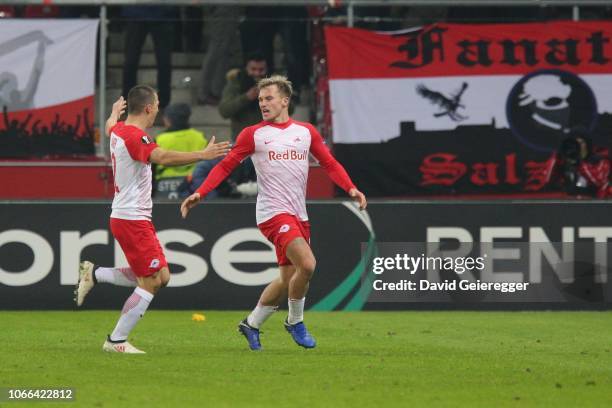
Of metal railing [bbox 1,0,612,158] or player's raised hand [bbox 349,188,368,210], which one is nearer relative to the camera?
player's raised hand [bbox 349,188,368,210]

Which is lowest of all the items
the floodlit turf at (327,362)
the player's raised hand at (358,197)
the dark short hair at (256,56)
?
the floodlit turf at (327,362)

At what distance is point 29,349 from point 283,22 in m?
8.36

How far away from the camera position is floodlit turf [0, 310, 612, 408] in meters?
8.38

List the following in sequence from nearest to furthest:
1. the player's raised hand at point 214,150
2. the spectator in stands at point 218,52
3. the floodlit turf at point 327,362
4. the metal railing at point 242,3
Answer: the floodlit turf at point 327,362 < the player's raised hand at point 214,150 < the metal railing at point 242,3 < the spectator in stands at point 218,52

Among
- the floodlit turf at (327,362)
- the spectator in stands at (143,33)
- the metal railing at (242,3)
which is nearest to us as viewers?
the floodlit turf at (327,362)

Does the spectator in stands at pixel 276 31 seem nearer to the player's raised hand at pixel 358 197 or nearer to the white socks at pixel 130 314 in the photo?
the player's raised hand at pixel 358 197

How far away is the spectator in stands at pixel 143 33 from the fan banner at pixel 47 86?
81 cm

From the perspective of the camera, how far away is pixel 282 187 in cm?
1095

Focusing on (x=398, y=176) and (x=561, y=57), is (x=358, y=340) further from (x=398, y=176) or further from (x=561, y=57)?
(x=561, y=57)

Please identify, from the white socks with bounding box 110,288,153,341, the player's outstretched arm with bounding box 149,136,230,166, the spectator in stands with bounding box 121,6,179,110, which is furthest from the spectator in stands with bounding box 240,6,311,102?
the white socks with bounding box 110,288,153,341

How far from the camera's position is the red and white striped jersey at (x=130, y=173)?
10.5m

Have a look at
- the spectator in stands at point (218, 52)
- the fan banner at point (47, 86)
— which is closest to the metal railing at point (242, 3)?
the fan banner at point (47, 86)

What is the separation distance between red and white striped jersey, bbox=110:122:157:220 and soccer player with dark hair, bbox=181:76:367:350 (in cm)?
53

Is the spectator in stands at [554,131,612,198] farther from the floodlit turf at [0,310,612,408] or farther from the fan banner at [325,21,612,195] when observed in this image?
the floodlit turf at [0,310,612,408]
